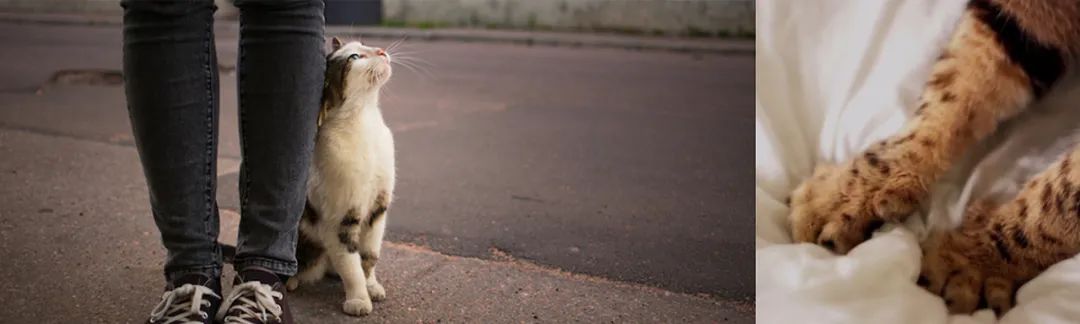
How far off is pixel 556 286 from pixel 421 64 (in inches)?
19.8

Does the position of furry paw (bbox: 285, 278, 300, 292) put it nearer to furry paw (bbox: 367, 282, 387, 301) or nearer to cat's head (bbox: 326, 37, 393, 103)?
furry paw (bbox: 367, 282, 387, 301)

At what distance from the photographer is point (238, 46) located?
1.19 meters

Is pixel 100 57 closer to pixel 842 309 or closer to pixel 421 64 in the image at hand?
pixel 421 64

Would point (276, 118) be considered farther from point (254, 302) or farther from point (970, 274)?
point (970, 274)

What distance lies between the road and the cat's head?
0.13 m

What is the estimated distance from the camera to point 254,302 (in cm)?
121

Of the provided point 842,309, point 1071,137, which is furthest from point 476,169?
point 1071,137

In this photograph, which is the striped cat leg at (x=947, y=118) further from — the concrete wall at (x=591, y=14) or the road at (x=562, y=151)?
the concrete wall at (x=591, y=14)

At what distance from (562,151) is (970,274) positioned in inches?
30.0

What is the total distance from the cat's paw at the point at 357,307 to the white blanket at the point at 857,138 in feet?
1.89

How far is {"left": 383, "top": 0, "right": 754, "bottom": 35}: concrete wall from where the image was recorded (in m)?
1.48

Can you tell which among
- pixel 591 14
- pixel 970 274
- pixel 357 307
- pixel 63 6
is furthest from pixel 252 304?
pixel 970 274

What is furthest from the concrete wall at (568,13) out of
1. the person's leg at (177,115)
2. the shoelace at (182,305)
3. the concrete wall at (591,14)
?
the shoelace at (182,305)

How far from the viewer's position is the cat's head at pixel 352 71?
127 cm
